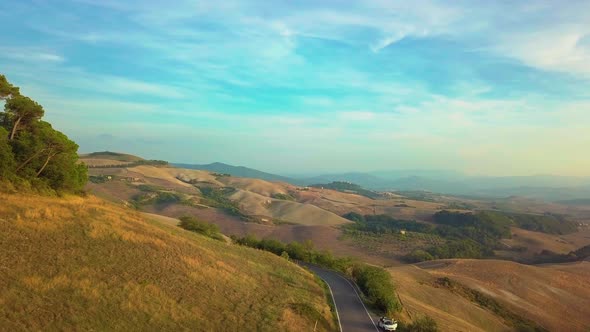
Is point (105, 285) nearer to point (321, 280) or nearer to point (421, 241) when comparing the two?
point (321, 280)

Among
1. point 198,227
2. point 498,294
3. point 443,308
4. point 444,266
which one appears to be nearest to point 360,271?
point 443,308

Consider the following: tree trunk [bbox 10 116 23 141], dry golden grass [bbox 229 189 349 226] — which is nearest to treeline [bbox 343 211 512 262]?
dry golden grass [bbox 229 189 349 226]

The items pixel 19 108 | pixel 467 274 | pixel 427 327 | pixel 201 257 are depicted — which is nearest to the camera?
pixel 427 327

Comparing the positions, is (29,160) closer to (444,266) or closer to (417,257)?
(444,266)

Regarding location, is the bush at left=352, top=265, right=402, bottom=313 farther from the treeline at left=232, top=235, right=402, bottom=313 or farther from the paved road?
the paved road

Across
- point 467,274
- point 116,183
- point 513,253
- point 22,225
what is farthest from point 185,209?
point 22,225

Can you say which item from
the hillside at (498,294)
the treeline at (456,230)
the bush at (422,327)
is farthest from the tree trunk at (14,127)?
the treeline at (456,230)
